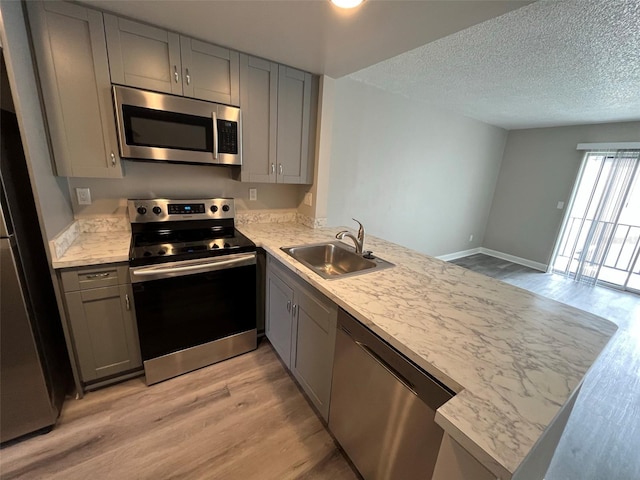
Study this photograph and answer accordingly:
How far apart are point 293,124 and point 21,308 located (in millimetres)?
2033

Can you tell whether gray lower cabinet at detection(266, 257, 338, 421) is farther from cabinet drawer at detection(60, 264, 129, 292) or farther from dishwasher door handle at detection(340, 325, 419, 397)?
cabinet drawer at detection(60, 264, 129, 292)

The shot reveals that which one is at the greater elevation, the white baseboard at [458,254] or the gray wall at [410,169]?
the gray wall at [410,169]

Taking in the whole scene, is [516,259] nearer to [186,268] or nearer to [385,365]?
[385,365]

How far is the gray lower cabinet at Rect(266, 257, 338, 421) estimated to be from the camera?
1409mm

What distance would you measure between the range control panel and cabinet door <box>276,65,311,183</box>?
0.53 meters

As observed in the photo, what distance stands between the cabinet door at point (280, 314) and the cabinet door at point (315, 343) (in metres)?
0.10

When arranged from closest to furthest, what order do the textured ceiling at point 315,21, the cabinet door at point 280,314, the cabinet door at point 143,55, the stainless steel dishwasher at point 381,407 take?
the stainless steel dishwasher at point 381,407
the textured ceiling at point 315,21
the cabinet door at point 143,55
the cabinet door at point 280,314

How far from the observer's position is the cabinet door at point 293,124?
213 centimetres

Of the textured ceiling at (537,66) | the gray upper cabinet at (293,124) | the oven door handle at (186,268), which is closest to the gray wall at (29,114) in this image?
the oven door handle at (186,268)

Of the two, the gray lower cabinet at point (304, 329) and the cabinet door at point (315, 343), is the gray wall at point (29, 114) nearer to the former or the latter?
the gray lower cabinet at point (304, 329)

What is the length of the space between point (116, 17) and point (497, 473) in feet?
8.24

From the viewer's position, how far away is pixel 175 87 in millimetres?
1724

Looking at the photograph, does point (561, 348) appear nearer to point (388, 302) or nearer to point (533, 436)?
point (533, 436)

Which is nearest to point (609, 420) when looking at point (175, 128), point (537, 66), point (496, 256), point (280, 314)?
point (280, 314)
